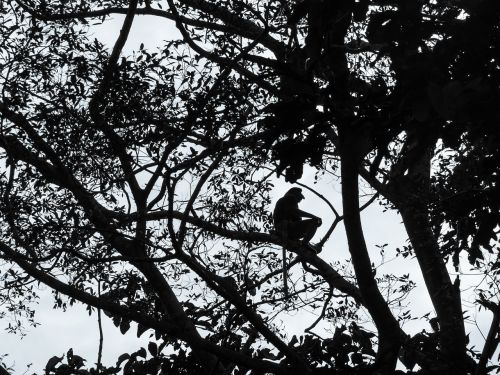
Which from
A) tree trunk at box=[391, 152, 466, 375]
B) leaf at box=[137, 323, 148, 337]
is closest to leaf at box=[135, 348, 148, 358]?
leaf at box=[137, 323, 148, 337]

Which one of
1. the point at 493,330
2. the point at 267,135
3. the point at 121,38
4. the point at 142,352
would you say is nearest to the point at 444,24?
the point at 267,135

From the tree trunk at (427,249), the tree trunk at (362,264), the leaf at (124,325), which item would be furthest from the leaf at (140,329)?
the tree trunk at (427,249)

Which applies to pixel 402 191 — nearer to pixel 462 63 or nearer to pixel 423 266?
pixel 423 266

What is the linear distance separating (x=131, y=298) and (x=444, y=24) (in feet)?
18.2

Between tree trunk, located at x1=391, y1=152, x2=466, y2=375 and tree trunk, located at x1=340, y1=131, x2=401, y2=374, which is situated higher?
tree trunk, located at x1=391, y1=152, x2=466, y2=375

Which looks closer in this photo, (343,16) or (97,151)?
(343,16)

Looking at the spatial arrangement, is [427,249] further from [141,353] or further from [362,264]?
[141,353]

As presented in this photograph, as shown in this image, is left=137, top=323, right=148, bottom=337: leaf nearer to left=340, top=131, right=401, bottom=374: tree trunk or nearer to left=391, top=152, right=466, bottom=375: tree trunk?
left=340, top=131, right=401, bottom=374: tree trunk

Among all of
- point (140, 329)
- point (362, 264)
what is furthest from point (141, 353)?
point (362, 264)

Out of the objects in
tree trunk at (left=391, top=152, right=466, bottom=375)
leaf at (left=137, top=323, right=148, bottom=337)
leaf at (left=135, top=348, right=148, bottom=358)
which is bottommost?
leaf at (left=135, top=348, right=148, bottom=358)

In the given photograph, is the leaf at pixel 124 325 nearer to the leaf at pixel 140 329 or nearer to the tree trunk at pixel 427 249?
the leaf at pixel 140 329

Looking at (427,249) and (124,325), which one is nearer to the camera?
(124,325)

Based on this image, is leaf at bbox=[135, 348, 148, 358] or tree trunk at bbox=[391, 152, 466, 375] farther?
tree trunk at bbox=[391, 152, 466, 375]

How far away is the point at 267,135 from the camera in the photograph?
11.6 feet
